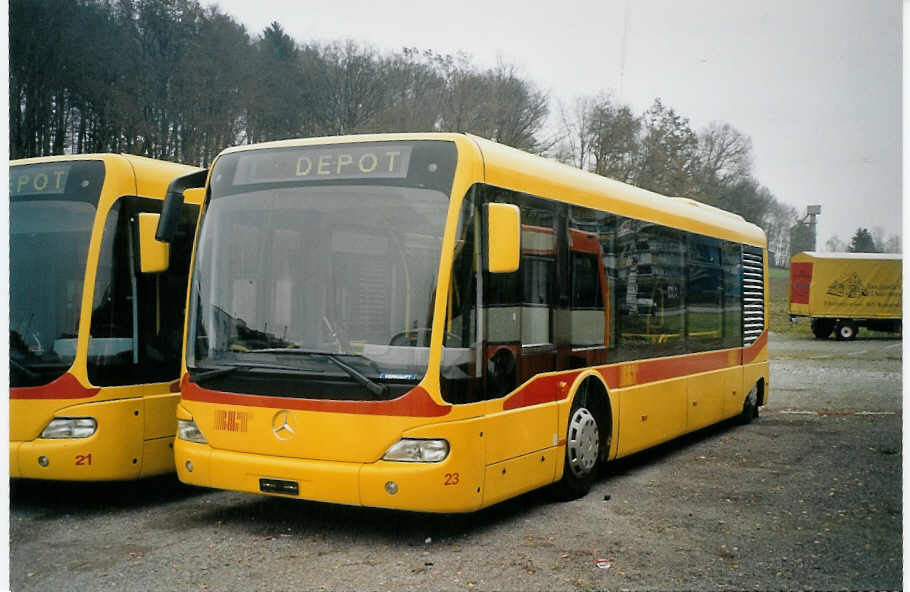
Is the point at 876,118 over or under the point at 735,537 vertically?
over

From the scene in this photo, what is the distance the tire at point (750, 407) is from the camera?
11634 millimetres

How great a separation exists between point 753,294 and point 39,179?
778 centimetres

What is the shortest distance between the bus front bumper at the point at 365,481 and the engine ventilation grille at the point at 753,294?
6.29 meters

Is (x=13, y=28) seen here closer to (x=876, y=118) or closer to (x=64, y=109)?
(x=64, y=109)

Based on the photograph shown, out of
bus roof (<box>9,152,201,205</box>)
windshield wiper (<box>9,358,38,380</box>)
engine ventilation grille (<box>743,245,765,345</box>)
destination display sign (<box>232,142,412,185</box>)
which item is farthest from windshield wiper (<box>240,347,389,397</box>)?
engine ventilation grille (<box>743,245,765,345</box>)

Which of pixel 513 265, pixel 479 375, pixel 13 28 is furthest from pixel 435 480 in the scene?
pixel 13 28

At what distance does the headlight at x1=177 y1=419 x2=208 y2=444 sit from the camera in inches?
251

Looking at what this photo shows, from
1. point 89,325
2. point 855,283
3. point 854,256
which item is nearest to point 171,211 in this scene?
point 89,325

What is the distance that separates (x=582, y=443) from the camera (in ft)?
24.1

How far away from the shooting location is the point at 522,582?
5.29 m

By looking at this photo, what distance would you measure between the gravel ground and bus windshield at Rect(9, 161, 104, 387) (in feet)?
3.06

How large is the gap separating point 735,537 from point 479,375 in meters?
1.84

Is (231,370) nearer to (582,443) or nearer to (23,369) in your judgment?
(23,369)

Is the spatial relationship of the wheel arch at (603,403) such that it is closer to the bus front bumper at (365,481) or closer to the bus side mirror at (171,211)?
the bus front bumper at (365,481)
